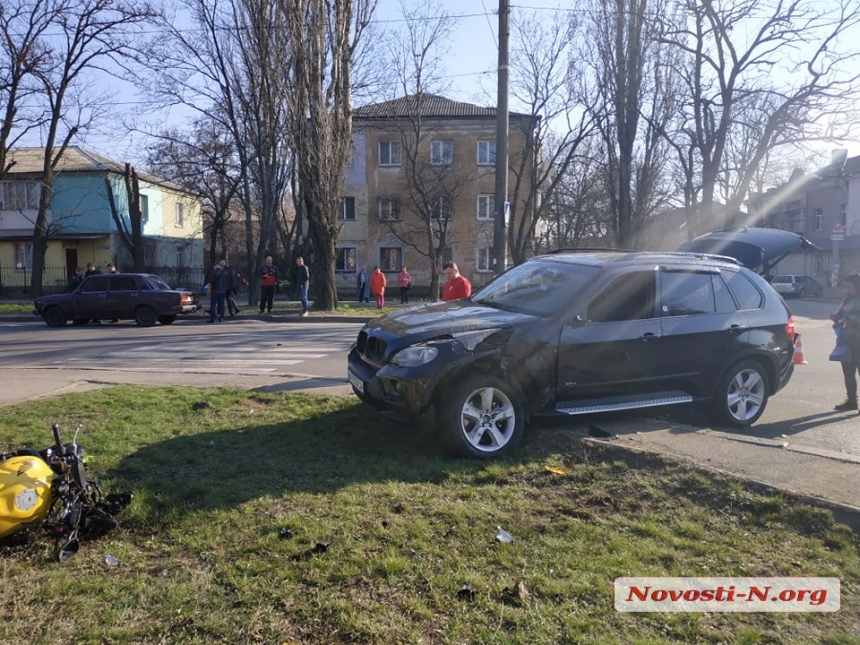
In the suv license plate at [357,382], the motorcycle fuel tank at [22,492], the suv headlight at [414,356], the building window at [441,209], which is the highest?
the building window at [441,209]

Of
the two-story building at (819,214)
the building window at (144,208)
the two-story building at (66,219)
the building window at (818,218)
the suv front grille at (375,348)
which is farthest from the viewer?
the building window at (818,218)

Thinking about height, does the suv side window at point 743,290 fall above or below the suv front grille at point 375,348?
above

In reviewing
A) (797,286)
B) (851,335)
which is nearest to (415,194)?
(797,286)

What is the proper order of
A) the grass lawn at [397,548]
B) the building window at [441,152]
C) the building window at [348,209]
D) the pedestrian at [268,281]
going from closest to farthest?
the grass lawn at [397,548]
the pedestrian at [268,281]
the building window at [441,152]
the building window at [348,209]

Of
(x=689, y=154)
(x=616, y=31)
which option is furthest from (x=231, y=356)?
(x=689, y=154)

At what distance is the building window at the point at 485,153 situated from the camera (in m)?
39.6

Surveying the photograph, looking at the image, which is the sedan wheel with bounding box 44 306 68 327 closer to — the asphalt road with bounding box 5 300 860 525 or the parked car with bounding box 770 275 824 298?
the asphalt road with bounding box 5 300 860 525

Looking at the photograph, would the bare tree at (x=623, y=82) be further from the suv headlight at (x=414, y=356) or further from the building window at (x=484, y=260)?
the suv headlight at (x=414, y=356)

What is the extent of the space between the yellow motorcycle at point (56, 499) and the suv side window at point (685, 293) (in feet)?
16.7

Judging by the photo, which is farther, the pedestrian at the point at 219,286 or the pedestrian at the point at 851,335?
the pedestrian at the point at 219,286

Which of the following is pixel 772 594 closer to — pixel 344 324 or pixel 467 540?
pixel 467 540

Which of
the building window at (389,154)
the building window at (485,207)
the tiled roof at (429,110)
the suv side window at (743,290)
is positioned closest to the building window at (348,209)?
the building window at (389,154)

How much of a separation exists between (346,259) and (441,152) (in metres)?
8.69

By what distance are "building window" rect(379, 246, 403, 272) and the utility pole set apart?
2522 centimetres
